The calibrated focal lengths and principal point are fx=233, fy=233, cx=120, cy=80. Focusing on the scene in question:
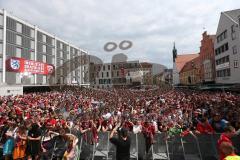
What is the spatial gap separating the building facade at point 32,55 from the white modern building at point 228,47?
38283mm

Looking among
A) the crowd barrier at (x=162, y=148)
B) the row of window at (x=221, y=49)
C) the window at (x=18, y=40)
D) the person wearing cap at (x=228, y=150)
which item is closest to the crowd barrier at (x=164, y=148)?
the crowd barrier at (x=162, y=148)

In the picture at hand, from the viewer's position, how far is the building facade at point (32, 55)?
47.0 meters

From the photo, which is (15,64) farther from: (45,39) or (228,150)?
Result: (228,150)

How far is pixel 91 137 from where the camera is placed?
319 inches

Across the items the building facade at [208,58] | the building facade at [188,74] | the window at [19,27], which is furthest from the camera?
the building facade at [188,74]

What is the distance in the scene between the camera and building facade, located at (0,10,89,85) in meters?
47.0

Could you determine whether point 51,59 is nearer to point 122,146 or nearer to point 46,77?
point 46,77

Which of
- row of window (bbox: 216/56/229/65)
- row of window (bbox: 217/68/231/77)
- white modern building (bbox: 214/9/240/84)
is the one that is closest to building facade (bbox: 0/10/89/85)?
white modern building (bbox: 214/9/240/84)

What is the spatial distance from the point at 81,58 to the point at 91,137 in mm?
84402

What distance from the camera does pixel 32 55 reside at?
5859 centimetres

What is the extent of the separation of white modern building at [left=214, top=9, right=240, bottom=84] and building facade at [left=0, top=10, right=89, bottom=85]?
126 ft

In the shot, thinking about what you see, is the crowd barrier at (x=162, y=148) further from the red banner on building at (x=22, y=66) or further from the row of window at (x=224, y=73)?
the red banner on building at (x=22, y=66)

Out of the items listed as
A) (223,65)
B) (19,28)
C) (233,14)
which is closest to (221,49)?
(223,65)

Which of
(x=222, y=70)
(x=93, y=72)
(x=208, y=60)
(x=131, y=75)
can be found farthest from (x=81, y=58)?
(x=222, y=70)
